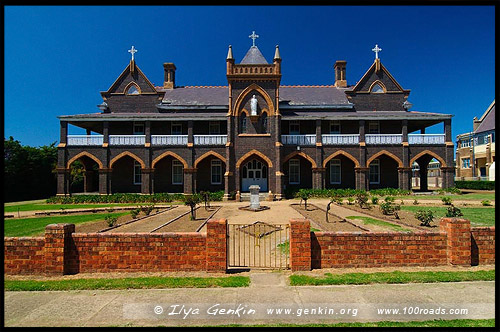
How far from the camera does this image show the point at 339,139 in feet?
81.1

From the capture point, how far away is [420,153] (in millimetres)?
24484

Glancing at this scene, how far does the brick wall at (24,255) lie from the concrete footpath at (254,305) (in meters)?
1.04

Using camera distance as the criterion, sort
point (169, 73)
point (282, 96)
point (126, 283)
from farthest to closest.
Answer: point (169, 73)
point (282, 96)
point (126, 283)

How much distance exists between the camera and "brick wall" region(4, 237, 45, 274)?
6.26 metres

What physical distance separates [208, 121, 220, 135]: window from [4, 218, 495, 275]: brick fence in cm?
1996

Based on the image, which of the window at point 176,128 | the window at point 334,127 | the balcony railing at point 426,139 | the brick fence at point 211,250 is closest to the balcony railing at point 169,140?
the window at point 176,128

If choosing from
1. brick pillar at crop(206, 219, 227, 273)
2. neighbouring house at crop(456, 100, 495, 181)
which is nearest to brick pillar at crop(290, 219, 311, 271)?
brick pillar at crop(206, 219, 227, 273)

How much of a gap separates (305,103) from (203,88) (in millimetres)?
12091

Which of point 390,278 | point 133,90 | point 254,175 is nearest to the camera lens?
point 390,278

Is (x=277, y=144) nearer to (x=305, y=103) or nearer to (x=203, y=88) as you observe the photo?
(x=305, y=103)

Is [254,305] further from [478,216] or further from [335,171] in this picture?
[335,171]

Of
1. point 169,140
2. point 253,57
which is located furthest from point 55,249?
point 253,57

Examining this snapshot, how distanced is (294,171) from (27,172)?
26.7m

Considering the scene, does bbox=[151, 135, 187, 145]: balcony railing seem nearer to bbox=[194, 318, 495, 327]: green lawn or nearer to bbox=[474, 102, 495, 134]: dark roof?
bbox=[194, 318, 495, 327]: green lawn
